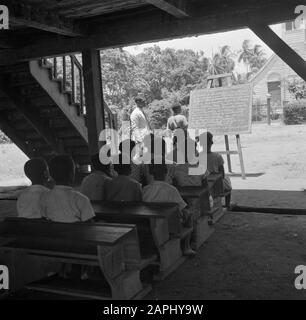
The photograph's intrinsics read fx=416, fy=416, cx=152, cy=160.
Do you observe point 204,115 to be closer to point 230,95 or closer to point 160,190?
point 230,95

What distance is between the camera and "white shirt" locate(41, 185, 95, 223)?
3.61m

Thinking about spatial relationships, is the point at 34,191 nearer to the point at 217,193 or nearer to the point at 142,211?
the point at 142,211

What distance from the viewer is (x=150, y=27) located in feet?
19.4

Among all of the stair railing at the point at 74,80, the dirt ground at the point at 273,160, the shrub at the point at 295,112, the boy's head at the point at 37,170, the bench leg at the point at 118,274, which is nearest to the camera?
the bench leg at the point at 118,274

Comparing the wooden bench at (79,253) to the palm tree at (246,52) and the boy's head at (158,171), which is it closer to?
the boy's head at (158,171)

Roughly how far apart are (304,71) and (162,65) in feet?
112

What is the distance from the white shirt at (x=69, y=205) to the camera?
3.61 m

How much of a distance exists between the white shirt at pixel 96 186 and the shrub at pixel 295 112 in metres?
23.1

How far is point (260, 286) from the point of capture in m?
3.71

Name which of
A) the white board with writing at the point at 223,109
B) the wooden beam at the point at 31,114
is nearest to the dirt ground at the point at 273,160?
the white board with writing at the point at 223,109

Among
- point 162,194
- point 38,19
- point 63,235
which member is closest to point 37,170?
point 63,235

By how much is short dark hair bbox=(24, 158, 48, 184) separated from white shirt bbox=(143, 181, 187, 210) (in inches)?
43.0

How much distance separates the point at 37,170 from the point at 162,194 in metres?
1.28

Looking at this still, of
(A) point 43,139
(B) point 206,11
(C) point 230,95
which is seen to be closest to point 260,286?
(B) point 206,11
